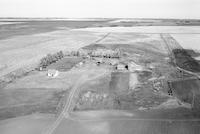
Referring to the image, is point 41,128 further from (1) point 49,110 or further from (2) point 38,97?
(2) point 38,97

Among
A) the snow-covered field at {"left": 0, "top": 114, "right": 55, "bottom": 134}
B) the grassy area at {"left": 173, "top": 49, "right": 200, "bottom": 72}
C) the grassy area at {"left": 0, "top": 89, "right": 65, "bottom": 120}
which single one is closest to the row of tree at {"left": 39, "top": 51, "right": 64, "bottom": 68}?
the grassy area at {"left": 0, "top": 89, "right": 65, "bottom": 120}

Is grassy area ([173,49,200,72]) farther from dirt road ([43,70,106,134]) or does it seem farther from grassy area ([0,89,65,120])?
grassy area ([0,89,65,120])

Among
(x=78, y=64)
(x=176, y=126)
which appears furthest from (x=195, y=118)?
(x=78, y=64)

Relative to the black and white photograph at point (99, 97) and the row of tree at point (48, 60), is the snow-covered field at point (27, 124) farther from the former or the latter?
the row of tree at point (48, 60)

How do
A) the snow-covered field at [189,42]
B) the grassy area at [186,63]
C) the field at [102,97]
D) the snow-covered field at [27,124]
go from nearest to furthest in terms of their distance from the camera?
the snow-covered field at [27,124] < the field at [102,97] < the grassy area at [186,63] < the snow-covered field at [189,42]

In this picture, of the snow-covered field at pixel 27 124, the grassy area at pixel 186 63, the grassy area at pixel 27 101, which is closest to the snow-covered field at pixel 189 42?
the grassy area at pixel 186 63

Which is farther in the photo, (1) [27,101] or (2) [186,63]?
(2) [186,63]

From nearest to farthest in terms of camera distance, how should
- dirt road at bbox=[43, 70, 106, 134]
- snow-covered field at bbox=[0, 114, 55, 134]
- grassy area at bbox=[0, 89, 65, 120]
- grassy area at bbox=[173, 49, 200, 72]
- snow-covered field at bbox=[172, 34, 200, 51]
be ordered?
1. snow-covered field at bbox=[0, 114, 55, 134]
2. dirt road at bbox=[43, 70, 106, 134]
3. grassy area at bbox=[0, 89, 65, 120]
4. grassy area at bbox=[173, 49, 200, 72]
5. snow-covered field at bbox=[172, 34, 200, 51]

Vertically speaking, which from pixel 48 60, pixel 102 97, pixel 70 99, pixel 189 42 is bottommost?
pixel 70 99

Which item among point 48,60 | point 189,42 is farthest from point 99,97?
point 189,42

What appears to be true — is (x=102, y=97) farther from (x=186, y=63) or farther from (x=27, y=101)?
(x=186, y=63)

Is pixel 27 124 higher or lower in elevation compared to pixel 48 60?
lower
